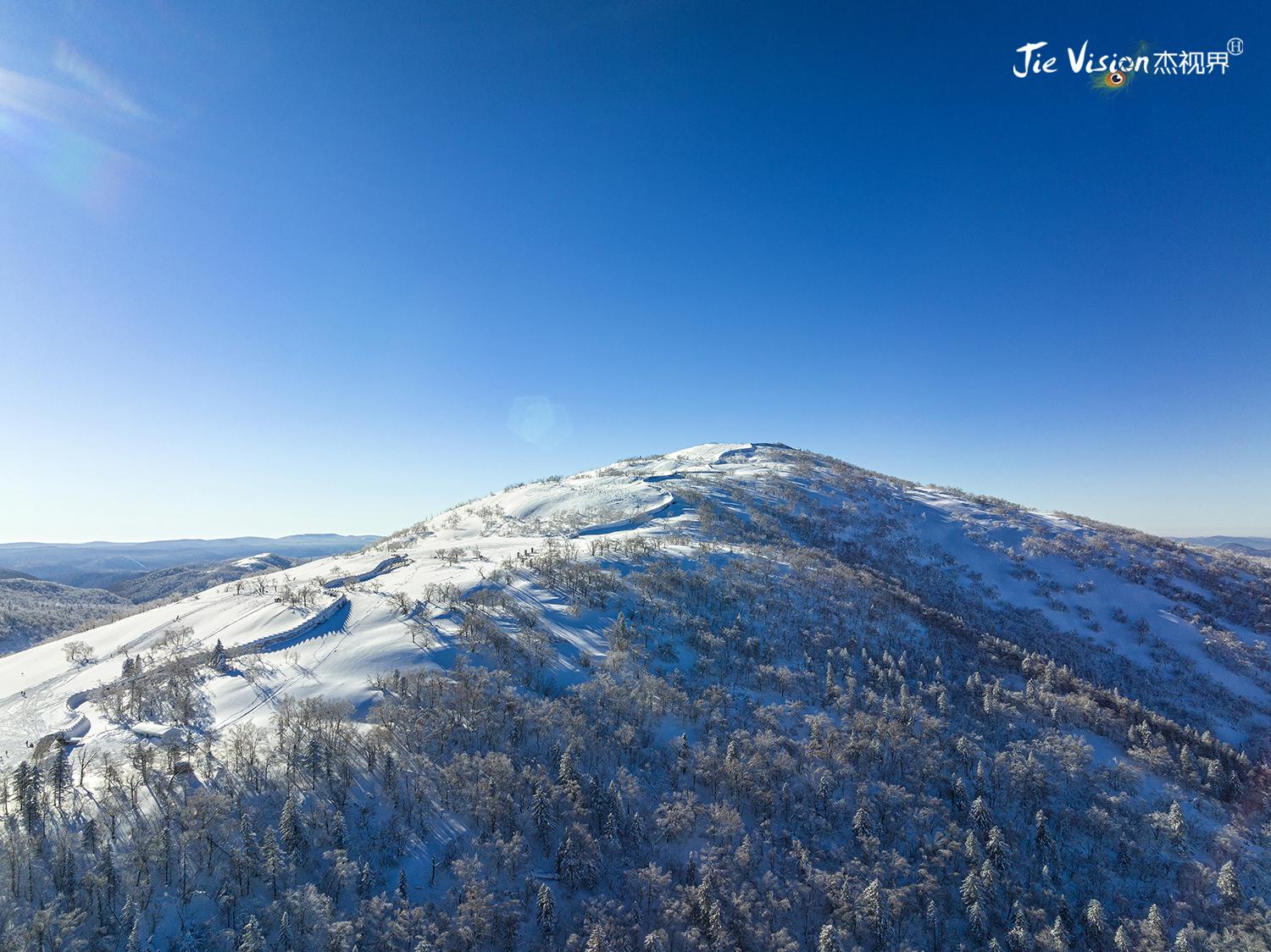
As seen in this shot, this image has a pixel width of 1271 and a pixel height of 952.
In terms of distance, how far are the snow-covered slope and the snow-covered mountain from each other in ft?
1.53

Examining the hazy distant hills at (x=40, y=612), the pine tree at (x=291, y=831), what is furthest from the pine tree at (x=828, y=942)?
the hazy distant hills at (x=40, y=612)

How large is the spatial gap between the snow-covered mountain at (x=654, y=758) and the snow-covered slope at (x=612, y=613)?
467 mm

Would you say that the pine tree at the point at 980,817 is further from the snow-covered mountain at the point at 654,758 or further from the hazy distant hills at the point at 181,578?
the hazy distant hills at the point at 181,578

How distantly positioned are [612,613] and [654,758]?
46.4 ft

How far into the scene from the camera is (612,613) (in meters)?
40.7

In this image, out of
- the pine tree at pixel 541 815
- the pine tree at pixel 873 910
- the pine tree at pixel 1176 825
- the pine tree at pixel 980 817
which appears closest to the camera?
the pine tree at pixel 873 910

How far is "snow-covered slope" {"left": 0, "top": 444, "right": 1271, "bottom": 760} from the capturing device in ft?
103

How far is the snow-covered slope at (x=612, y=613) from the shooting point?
103 ft

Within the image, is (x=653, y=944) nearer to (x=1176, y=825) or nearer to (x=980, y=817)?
(x=980, y=817)

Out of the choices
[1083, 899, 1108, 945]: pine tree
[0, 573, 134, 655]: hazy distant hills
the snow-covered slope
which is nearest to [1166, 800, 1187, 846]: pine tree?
[1083, 899, 1108, 945]: pine tree

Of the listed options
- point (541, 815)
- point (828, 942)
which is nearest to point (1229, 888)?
point (828, 942)

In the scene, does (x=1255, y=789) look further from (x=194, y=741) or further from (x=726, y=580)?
(x=194, y=741)

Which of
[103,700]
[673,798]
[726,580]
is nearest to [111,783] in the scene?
[103,700]

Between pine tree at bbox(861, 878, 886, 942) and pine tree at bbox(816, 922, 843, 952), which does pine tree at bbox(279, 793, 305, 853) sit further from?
pine tree at bbox(861, 878, 886, 942)
